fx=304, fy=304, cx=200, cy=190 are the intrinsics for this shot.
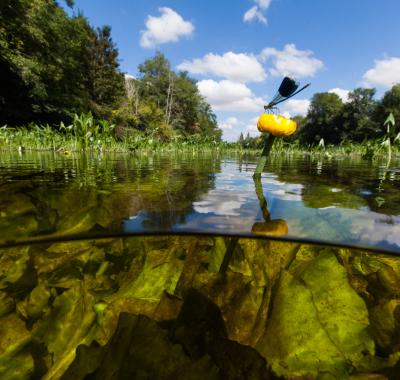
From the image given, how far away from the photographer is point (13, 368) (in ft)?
3.01

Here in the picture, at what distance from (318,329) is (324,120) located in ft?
178

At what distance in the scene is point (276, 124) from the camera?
4.89ft

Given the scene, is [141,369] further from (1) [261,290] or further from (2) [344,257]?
(2) [344,257]

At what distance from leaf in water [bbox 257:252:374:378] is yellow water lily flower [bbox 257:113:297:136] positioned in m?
0.68

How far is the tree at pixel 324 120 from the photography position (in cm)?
4846

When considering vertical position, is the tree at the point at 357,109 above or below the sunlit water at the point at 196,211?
above

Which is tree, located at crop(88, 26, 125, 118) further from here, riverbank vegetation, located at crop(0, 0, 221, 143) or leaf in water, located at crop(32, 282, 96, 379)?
leaf in water, located at crop(32, 282, 96, 379)

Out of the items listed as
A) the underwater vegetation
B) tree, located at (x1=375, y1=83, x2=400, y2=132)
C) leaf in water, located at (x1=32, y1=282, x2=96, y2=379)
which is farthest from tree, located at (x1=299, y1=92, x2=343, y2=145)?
leaf in water, located at (x1=32, y1=282, x2=96, y2=379)

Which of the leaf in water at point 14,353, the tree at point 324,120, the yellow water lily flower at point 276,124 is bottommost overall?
the leaf in water at point 14,353

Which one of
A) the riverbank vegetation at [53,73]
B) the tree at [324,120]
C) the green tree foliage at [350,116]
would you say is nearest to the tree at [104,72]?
the riverbank vegetation at [53,73]

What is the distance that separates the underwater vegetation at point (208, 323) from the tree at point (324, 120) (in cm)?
4859

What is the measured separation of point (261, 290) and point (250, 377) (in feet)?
1.10

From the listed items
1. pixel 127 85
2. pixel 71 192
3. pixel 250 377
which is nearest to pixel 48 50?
pixel 127 85

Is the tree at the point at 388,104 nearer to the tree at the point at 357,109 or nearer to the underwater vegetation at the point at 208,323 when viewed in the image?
the tree at the point at 357,109
